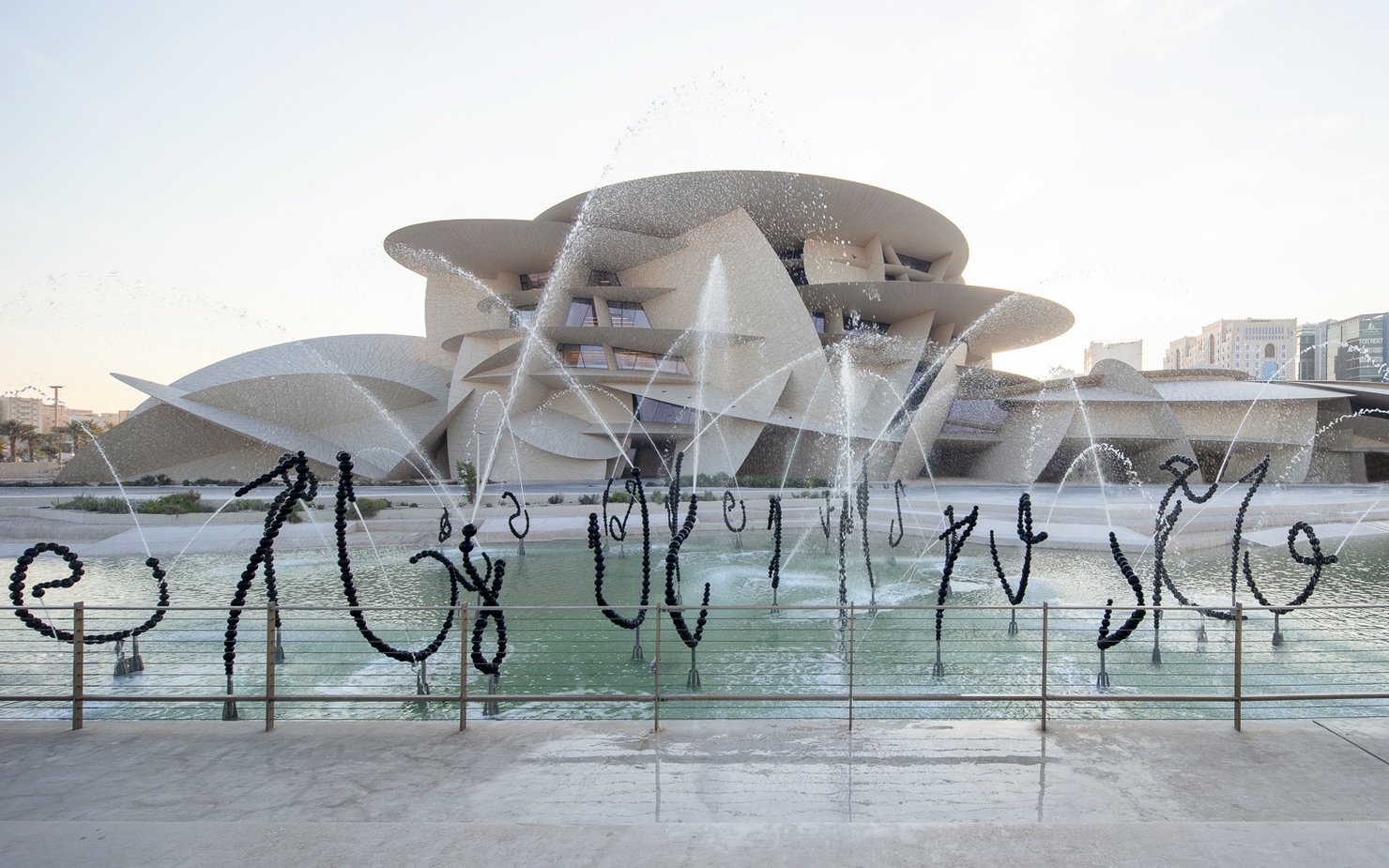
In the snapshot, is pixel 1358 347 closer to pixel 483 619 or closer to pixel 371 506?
pixel 371 506

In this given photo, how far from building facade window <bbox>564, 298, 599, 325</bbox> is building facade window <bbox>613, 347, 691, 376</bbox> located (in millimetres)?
1818

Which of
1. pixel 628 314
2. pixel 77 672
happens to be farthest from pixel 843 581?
pixel 628 314

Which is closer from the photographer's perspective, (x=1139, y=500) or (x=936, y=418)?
(x=1139, y=500)

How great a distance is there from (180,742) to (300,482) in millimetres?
1939

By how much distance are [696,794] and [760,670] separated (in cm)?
385

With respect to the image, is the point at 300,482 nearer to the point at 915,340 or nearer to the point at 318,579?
the point at 318,579

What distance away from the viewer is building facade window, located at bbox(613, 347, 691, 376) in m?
32.5

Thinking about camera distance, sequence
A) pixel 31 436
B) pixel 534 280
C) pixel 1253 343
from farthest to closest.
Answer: pixel 1253 343 → pixel 31 436 → pixel 534 280

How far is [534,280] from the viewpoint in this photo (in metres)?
35.5

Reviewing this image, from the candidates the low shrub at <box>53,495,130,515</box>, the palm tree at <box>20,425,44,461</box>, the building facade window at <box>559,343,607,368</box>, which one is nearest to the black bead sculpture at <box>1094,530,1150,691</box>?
the low shrub at <box>53,495,130,515</box>

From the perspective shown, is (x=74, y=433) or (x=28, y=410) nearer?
(x=74, y=433)

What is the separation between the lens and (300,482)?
5543 mm

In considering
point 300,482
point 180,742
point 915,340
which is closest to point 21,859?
point 180,742

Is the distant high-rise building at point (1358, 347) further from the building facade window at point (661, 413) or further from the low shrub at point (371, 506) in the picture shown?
the low shrub at point (371, 506)
